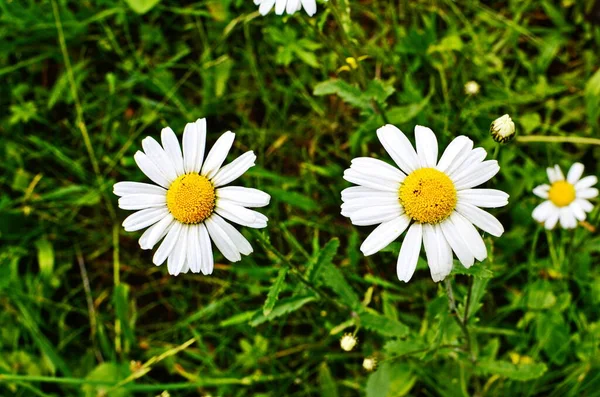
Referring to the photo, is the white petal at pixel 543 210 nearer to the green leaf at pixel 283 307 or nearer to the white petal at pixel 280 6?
the green leaf at pixel 283 307

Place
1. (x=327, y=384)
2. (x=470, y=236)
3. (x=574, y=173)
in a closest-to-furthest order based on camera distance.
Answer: (x=470, y=236) → (x=327, y=384) → (x=574, y=173)

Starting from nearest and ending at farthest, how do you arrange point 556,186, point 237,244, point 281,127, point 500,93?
1. point 237,244
2. point 556,186
3. point 500,93
4. point 281,127

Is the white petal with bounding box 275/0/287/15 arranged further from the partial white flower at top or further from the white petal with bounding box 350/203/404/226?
the white petal with bounding box 350/203/404/226

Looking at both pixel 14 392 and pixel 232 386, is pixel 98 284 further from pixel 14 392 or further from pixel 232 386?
pixel 232 386

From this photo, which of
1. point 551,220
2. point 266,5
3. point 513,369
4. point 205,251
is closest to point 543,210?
point 551,220

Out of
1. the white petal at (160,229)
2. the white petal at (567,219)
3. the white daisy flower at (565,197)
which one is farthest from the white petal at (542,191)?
the white petal at (160,229)

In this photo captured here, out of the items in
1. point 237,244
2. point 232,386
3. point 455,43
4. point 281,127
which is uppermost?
point 455,43

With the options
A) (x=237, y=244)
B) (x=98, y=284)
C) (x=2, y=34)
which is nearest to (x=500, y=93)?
(x=237, y=244)

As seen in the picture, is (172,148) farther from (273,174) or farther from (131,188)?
(273,174)
